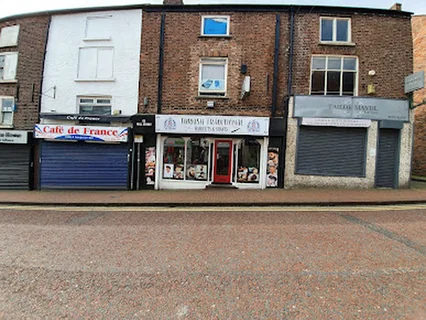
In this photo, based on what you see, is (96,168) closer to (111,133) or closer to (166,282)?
(111,133)

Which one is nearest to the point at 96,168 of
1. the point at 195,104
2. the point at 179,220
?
the point at 195,104

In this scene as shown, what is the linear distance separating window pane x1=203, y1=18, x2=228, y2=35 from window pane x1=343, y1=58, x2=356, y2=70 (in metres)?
5.67

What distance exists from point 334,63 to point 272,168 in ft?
18.3

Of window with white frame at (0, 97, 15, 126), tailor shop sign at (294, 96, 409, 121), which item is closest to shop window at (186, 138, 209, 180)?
tailor shop sign at (294, 96, 409, 121)

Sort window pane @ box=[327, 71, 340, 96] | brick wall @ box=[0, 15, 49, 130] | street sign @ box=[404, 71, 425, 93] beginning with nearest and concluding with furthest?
street sign @ box=[404, 71, 425, 93]
window pane @ box=[327, 71, 340, 96]
brick wall @ box=[0, 15, 49, 130]

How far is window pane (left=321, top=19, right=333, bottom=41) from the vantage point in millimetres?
10094

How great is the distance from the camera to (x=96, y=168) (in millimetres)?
9945

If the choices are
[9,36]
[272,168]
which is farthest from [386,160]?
[9,36]

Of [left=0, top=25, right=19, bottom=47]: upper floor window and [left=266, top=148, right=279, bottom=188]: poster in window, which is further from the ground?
[left=0, top=25, right=19, bottom=47]: upper floor window

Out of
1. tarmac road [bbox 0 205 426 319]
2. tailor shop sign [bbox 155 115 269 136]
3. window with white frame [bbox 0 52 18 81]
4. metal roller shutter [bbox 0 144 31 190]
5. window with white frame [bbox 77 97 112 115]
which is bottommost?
tarmac road [bbox 0 205 426 319]

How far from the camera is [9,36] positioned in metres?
11.2

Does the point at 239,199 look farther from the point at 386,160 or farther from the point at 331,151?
Answer: the point at 386,160

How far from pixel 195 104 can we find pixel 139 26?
4.60 metres

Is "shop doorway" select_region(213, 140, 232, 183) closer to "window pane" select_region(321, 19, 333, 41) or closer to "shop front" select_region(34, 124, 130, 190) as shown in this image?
"shop front" select_region(34, 124, 130, 190)
